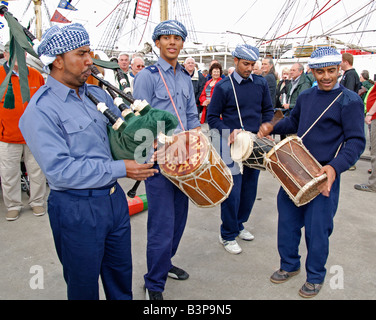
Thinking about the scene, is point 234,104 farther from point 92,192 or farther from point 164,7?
point 164,7

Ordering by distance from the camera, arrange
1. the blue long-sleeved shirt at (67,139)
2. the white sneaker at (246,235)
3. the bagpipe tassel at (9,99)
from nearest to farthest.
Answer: the blue long-sleeved shirt at (67,139) < the bagpipe tassel at (9,99) < the white sneaker at (246,235)

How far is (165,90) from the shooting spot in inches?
105

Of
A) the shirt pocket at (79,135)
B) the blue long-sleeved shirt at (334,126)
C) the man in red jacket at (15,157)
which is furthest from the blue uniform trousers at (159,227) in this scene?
the man in red jacket at (15,157)

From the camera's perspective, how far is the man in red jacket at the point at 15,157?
4.02 meters

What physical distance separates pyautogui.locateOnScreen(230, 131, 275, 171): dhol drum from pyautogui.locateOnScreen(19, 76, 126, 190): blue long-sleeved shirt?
4.78 feet

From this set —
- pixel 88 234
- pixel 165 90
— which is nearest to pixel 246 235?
pixel 165 90

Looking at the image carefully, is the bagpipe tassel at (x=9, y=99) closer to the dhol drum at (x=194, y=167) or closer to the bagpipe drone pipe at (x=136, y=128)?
the bagpipe drone pipe at (x=136, y=128)

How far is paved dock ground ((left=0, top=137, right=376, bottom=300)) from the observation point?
275cm

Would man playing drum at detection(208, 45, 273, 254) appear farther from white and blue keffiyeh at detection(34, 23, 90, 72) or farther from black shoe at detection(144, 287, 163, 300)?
white and blue keffiyeh at detection(34, 23, 90, 72)

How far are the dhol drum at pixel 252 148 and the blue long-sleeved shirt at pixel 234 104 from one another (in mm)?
319

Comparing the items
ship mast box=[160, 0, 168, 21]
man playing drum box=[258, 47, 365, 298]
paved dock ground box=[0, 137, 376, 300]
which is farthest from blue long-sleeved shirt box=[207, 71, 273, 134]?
ship mast box=[160, 0, 168, 21]

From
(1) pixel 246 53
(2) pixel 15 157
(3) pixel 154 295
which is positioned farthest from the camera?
(2) pixel 15 157

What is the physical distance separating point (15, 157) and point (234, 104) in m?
2.86

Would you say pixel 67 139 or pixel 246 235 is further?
pixel 246 235
